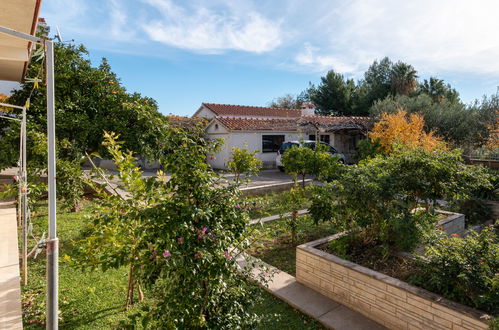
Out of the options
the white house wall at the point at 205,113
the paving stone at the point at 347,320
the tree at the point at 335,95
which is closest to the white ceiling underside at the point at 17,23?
the paving stone at the point at 347,320

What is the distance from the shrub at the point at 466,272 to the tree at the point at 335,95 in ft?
110

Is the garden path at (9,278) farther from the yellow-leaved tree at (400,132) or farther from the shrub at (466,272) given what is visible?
the yellow-leaved tree at (400,132)

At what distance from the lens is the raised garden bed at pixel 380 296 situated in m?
3.09

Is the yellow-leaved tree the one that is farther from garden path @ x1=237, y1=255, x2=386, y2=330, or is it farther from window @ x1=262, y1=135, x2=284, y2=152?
garden path @ x1=237, y1=255, x2=386, y2=330

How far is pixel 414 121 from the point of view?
1544 cm

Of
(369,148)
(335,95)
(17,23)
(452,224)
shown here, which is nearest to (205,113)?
(369,148)

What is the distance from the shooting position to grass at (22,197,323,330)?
372cm

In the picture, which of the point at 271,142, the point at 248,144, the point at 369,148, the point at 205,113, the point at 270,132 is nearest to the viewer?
the point at 369,148

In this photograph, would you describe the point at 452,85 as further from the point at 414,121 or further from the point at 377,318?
the point at 377,318

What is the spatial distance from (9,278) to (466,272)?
6353mm

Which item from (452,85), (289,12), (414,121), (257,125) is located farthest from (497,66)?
(452,85)

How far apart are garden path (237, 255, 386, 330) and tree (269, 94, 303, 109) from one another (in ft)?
154

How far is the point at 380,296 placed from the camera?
3.74 metres

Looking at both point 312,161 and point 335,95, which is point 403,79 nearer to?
point 335,95
